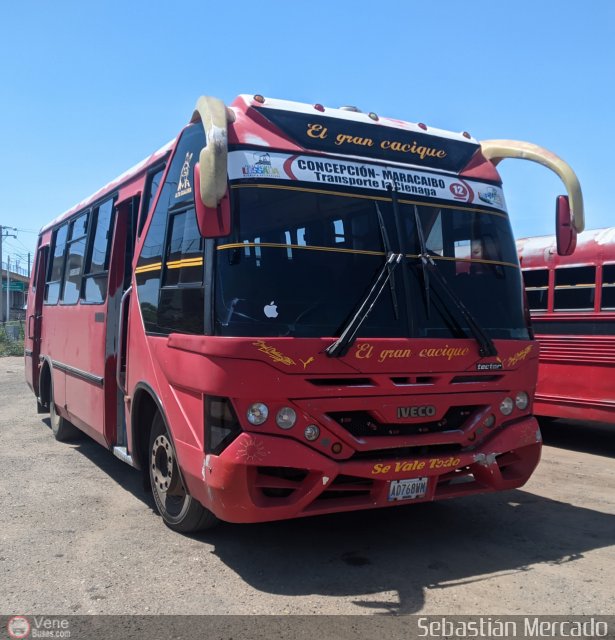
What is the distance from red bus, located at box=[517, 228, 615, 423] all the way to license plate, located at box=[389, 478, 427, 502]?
486cm

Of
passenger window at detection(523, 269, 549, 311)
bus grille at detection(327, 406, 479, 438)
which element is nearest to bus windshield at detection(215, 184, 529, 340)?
bus grille at detection(327, 406, 479, 438)

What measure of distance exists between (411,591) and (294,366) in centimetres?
158

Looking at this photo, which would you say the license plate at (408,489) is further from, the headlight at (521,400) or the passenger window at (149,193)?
the passenger window at (149,193)

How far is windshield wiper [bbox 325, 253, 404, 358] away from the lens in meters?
4.46

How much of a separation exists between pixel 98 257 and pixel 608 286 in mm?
6153

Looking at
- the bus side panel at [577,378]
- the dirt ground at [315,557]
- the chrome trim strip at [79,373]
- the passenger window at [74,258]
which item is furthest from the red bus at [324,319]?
the bus side panel at [577,378]

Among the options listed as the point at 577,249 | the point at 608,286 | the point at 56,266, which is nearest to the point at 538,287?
the point at 577,249

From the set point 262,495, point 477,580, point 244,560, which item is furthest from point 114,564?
point 477,580

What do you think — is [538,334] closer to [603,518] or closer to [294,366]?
[603,518]

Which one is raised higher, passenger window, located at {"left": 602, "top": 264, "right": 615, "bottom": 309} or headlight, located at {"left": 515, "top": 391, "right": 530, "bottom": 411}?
passenger window, located at {"left": 602, "top": 264, "right": 615, "bottom": 309}

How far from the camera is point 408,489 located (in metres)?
4.77

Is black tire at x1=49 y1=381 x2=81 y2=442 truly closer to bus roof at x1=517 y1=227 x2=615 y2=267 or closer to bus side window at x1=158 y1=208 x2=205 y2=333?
bus side window at x1=158 y1=208 x2=205 y2=333

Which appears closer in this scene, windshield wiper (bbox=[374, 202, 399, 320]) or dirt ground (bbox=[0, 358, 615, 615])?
dirt ground (bbox=[0, 358, 615, 615])

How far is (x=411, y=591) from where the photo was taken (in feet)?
14.3
